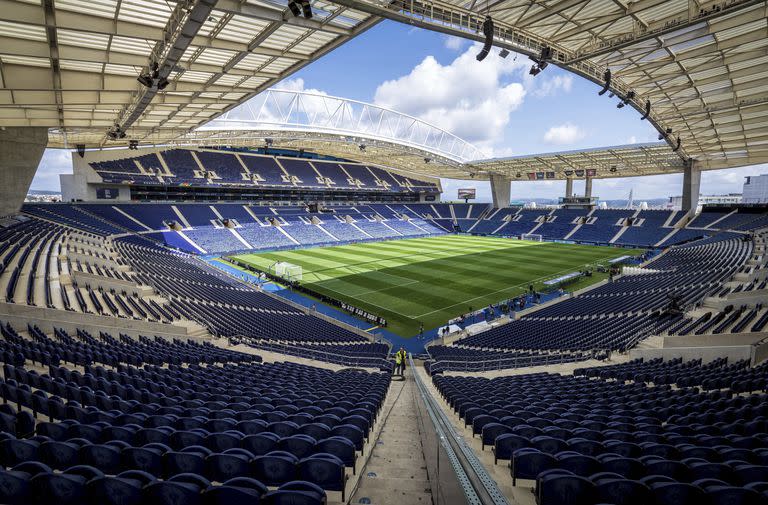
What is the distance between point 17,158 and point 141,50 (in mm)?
20075

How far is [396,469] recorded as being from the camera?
4.99 m

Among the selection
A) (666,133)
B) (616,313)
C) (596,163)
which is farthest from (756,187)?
(616,313)

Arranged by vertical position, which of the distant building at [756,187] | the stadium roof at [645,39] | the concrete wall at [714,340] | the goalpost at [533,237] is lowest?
the concrete wall at [714,340]

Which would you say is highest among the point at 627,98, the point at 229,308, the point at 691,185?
the point at 691,185

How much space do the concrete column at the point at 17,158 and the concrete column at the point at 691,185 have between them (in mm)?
67275

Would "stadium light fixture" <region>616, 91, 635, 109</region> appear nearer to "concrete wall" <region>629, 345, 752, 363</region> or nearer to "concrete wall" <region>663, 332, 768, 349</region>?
"concrete wall" <region>663, 332, 768, 349</region>

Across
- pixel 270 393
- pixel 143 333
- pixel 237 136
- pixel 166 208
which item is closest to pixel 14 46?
pixel 143 333

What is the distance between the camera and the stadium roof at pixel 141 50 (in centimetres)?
1140

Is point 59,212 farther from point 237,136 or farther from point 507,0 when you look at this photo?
point 507,0

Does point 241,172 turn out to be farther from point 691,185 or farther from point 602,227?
point 691,185

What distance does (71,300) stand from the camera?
532 inches

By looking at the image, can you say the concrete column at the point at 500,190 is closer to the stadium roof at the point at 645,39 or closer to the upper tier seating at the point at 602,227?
the upper tier seating at the point at 602,227

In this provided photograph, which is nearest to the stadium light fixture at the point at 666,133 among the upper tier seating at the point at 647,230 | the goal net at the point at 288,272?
the upper tier seating at the point at 647,230

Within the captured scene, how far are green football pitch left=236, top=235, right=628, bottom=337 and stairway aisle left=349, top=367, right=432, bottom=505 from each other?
14.5 metres
